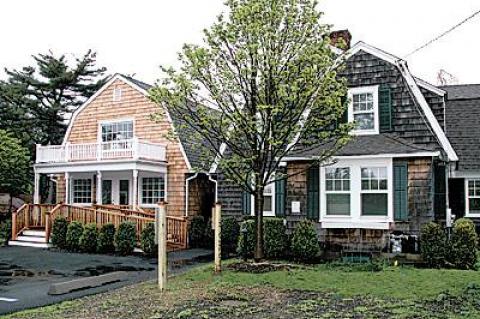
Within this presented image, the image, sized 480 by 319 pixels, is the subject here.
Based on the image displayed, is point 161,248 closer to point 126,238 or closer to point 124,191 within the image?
point 126,238

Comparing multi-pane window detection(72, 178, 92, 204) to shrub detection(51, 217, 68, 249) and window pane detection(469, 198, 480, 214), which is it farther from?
window pane detection(469, 198, 480, 214)

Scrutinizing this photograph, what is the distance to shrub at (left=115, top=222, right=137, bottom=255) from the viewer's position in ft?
53.0

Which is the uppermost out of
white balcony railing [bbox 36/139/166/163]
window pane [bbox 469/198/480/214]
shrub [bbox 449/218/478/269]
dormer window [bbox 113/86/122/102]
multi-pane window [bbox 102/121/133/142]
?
dormer window [bbox 113/86/122/102]

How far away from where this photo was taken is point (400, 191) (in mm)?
13188

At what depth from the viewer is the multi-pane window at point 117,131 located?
21.7 metres

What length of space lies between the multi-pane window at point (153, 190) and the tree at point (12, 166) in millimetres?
6115

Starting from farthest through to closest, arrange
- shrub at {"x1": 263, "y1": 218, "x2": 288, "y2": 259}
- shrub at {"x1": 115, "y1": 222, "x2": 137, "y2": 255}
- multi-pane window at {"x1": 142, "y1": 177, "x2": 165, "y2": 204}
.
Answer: multi-pane window at {"x1": 142, "y1": 177, "x2": 165, "y2": 204}
shrub at {"x1": 115, "y1": 222, "x2": 137, "y2": 255}
shrub at {"x1": 263, "y1": 218, "x2": 288, "y2": 259}

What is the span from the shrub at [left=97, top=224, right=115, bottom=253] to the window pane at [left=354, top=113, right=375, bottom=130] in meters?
8.75

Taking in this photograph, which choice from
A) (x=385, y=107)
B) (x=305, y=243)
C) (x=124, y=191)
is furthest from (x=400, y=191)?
(x=124, y=191)

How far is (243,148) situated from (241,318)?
595 cm

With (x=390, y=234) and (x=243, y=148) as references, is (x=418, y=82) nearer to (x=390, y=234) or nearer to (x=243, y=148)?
(x=390, y=234)

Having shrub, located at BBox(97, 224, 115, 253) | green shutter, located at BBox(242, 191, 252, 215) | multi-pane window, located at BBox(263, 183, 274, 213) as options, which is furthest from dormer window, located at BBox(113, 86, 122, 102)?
multi-pane window, located at BBox(263, 183, 274, 213)

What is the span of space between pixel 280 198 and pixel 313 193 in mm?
1224

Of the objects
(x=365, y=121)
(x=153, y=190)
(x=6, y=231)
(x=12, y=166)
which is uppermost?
(x=365, y=121)
